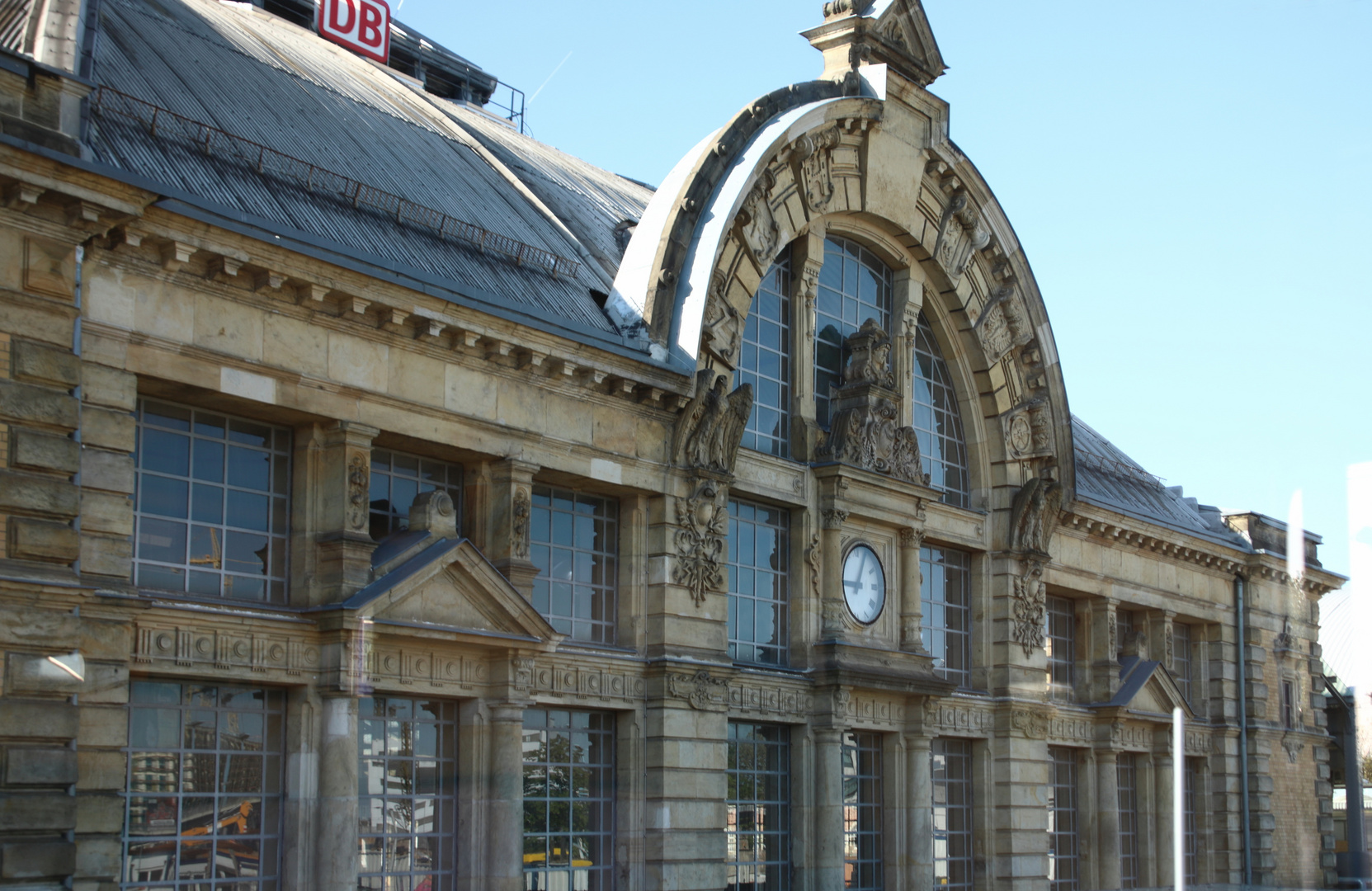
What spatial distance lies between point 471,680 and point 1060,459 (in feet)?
49.1

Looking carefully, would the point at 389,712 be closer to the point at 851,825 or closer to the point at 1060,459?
the point at 851,825

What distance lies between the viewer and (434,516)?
62.6ft

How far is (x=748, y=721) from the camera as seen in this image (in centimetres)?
2416

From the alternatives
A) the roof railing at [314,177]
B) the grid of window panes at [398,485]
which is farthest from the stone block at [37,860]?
the roof railing at [314,177]

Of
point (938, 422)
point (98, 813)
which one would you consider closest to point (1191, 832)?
point (938, 422)

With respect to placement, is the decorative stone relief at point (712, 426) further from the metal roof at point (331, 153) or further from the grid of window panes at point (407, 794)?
the grid of window panes at point (407, 794)

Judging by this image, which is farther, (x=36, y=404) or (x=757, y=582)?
(x=757, y=582)

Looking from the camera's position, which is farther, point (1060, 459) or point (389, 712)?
point (1060, 459)

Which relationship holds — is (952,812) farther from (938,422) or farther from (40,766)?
(40,766)

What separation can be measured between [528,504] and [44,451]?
22.3 feet

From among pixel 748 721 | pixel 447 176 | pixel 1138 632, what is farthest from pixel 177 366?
pixel 1138 632

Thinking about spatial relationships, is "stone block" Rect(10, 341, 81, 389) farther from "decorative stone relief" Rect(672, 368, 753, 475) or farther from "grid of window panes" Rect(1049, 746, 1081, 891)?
"grid of window panes" Rect(1049, 746, 1081, 891)

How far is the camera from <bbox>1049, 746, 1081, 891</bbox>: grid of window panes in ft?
102

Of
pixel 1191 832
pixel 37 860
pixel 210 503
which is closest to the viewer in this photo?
pixel 37 860
